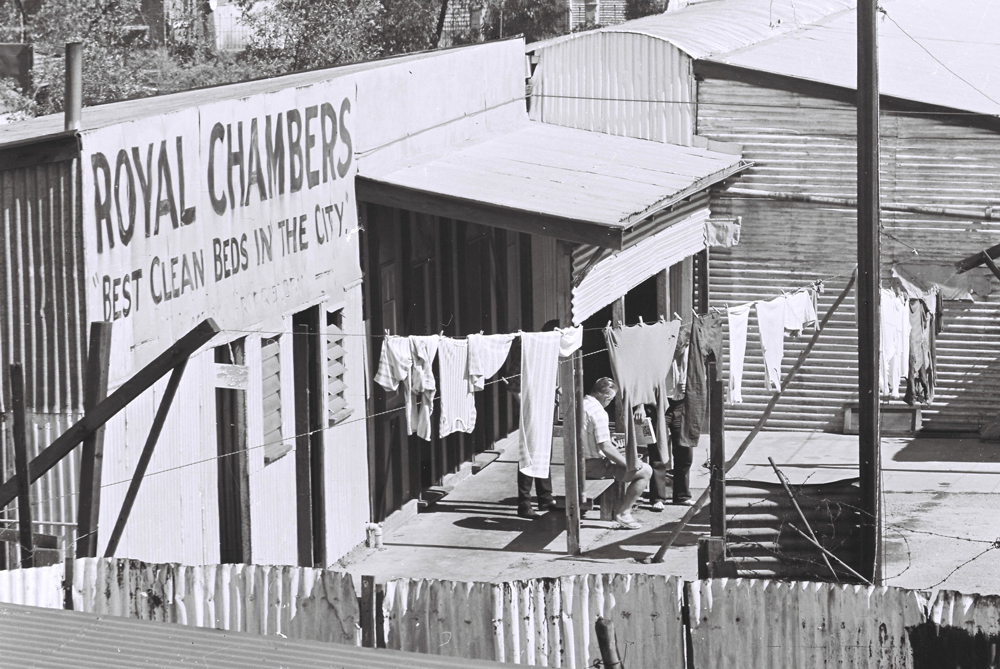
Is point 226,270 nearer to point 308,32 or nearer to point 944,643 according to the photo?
point 944,643

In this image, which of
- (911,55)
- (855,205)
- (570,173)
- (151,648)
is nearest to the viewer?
(151,648)

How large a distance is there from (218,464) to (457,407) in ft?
8.02

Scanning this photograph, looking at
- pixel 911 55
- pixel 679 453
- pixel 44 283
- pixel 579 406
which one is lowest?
pixel 679 453

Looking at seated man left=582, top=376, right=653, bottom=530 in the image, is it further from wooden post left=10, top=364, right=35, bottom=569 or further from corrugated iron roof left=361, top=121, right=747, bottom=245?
wooden post left=10, top=364, right=35, bottom=569

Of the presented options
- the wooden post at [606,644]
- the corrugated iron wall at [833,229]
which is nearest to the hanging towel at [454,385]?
the corrugated iron wall at [833,229]

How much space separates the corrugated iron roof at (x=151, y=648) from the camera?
5402 millimetres

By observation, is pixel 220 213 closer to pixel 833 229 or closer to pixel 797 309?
pixel 797 309

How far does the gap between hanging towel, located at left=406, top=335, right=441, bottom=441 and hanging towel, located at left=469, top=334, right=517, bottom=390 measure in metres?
0.33

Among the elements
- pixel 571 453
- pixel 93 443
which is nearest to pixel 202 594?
pixel 93 443

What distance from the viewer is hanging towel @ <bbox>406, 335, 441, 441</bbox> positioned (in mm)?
12383

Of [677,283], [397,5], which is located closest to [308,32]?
[397,5]

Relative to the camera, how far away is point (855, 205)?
17016 mm

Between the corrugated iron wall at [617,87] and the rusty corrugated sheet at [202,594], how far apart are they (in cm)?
1083

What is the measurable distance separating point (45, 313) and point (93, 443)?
1.32 metres
